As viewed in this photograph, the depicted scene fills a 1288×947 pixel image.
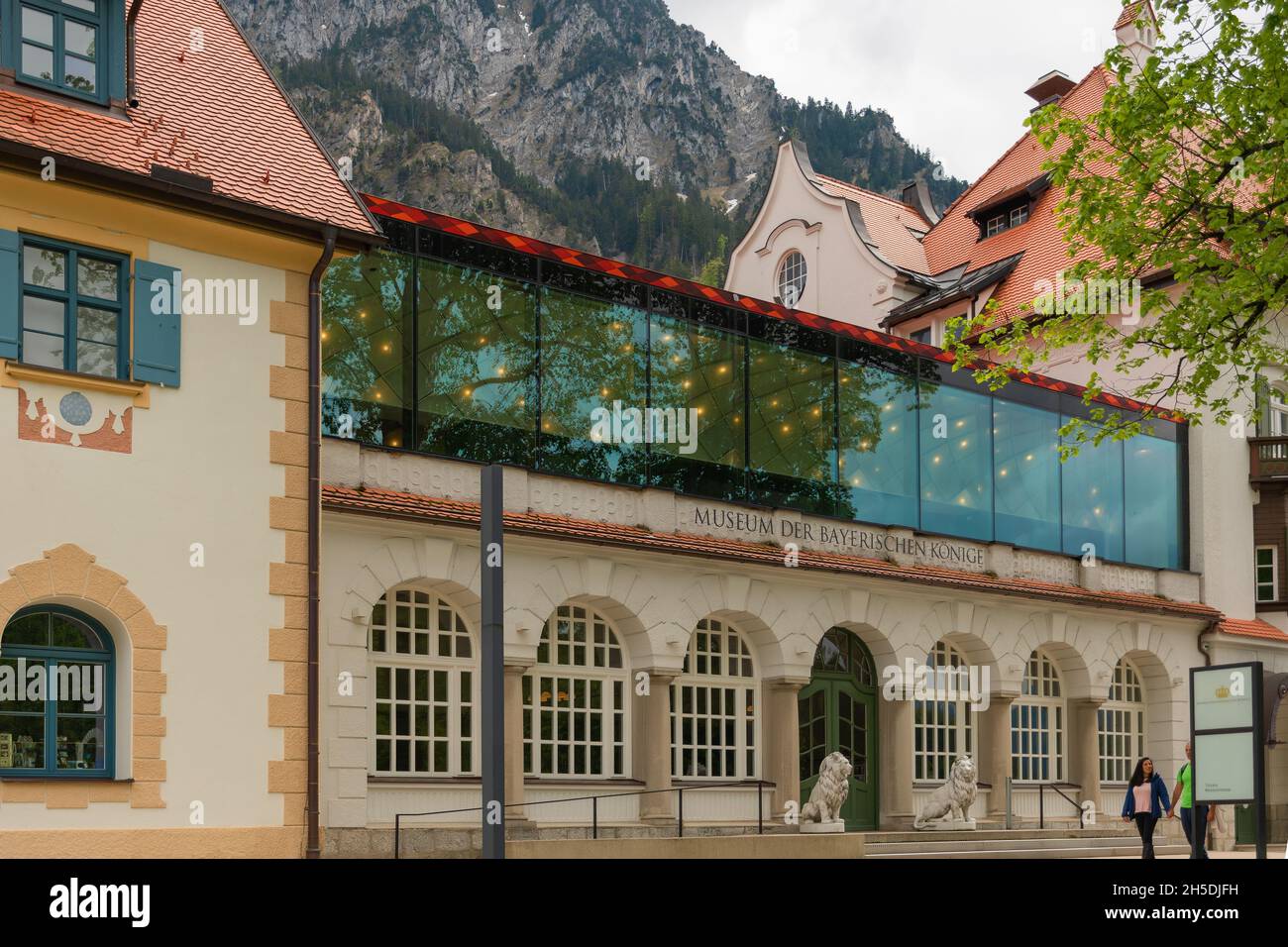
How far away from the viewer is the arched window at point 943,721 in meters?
28.9

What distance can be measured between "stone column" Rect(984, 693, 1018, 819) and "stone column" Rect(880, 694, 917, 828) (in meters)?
2.20

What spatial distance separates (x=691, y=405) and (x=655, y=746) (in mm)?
5530

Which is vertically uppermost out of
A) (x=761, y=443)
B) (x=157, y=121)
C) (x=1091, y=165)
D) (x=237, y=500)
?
(x=1091, y=165)

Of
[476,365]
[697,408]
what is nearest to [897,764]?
[697,408]

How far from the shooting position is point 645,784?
2370 centimetres

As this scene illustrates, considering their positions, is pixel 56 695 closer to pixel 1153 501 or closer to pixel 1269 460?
pixel 1153 501

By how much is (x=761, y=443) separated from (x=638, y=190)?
145m

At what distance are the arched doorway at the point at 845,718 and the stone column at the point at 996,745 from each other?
2.79 meters

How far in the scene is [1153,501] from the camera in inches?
1341

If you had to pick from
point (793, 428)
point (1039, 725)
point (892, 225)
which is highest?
point (892, 225)

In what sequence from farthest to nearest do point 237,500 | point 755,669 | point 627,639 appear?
1. point 755,669
2. point 627,639
3. point 237,500

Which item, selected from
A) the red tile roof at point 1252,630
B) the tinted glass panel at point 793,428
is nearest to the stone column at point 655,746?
the tinted glass panel at point 793,428
